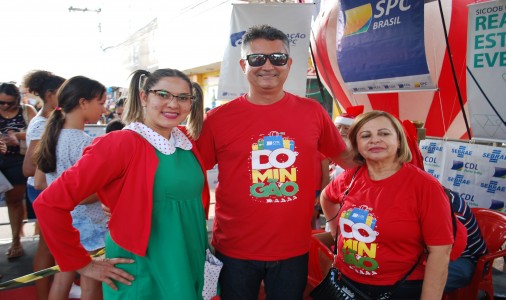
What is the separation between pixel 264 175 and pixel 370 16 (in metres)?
3.28

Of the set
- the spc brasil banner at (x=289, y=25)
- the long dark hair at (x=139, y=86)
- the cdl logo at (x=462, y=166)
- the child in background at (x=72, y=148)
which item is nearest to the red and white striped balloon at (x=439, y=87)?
the cdl logo at (x=462, y=166)

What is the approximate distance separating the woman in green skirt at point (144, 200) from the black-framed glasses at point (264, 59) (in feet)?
1.33

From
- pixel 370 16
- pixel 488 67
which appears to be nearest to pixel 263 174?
pixel 488 67

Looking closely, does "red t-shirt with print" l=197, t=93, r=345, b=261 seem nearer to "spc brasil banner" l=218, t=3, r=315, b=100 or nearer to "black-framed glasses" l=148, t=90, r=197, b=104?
"black-framed glasses" l=148, t=90, r=197, b=104

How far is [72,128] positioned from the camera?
2.51m

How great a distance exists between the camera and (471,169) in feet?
12.8

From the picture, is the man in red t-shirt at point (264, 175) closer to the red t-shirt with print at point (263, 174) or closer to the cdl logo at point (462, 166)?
the red t-shirt with print at point (263, 174)

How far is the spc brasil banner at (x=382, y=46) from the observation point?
396 cm

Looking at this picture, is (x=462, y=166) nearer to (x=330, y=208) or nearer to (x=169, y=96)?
(x=330, y=208)

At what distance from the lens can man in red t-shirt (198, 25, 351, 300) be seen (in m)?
1.91

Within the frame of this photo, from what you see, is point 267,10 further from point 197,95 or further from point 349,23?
point 197,95

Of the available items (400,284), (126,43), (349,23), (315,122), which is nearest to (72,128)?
(315,122)

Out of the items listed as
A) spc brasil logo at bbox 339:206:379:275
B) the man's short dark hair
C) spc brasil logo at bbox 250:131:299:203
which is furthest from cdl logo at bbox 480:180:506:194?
the man's short dark hair

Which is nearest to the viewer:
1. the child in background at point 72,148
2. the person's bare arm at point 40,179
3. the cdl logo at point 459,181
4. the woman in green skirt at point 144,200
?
the woman in green skirt at point 144,200
